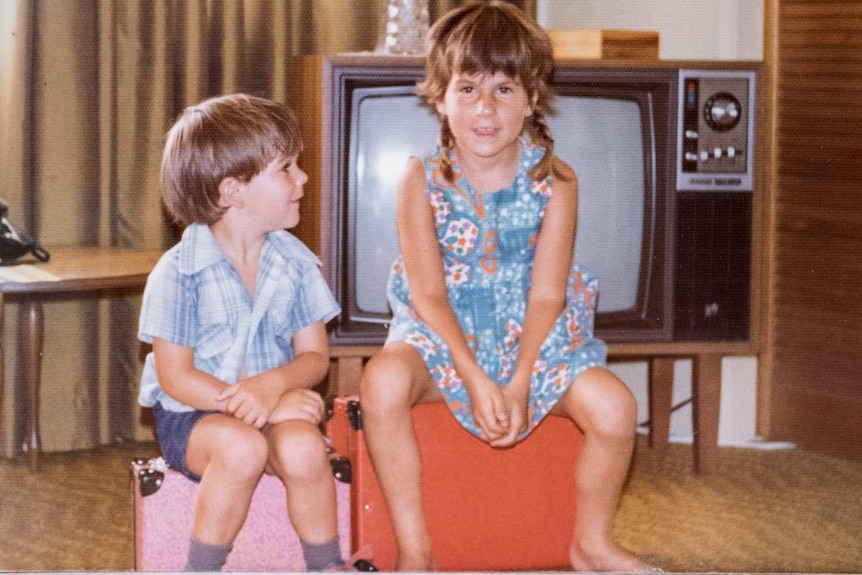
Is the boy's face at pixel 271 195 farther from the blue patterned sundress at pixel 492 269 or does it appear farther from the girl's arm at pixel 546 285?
the girl's arm at pixel 546 285

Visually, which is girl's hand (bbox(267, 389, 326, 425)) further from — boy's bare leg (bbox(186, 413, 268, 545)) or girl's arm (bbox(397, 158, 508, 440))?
girl's arm (bbox(397, 158, 508, 440))

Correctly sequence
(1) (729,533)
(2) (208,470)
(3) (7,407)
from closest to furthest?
(2) (208,470)
(1) (729,533)
(3) (7,407)

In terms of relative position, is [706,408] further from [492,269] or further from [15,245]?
[15,245]

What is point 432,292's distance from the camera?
157cm

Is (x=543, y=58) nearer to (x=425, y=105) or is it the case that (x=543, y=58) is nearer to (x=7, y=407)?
(x=425, y=105)

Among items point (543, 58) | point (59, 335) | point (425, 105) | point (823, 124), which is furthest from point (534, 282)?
point (59, 335)

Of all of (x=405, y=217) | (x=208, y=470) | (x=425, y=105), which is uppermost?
(x=425, y=105)

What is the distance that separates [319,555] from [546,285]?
1.50 feet

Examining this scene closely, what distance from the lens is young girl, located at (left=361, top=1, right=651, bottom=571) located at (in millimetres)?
1469

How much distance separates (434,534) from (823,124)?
3.68ft

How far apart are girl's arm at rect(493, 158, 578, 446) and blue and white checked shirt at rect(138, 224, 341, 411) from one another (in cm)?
25

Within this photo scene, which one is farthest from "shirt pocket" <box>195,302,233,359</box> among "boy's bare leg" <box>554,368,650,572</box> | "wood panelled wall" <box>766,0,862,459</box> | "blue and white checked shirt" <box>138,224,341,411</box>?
"wood panelled wall" <box>766,0,862,459</box>

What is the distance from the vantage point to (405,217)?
1.61 m

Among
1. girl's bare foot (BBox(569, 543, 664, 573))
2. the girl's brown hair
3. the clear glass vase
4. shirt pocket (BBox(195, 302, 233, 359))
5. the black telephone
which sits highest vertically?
the clear glass vase
